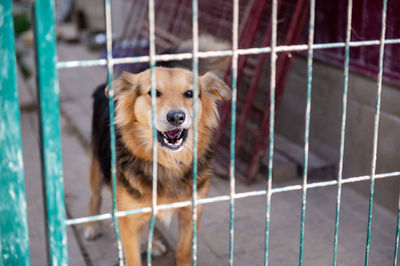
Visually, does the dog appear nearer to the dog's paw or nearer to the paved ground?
the paved ground

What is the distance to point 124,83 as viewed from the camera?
2.97 metres

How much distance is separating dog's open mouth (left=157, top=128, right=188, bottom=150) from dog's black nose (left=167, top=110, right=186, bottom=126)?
0.21 m

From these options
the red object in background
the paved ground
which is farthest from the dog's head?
the red object in background

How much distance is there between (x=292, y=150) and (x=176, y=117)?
2.76 m

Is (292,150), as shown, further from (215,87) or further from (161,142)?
(161,142)

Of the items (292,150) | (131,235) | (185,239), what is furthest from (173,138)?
(292,150)

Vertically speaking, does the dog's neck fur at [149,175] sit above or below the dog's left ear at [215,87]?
below

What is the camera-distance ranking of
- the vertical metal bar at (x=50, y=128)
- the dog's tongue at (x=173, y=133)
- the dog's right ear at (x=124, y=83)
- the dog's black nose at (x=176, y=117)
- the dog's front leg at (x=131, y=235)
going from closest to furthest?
the vertical metal bar at (x=50, y=128) < the dog's black nose at (x=176, y=117) < the dog's right ear at (x=124, y=83) < the dog's tongue at (x=173, y=133) < the dog's front leg at (x=131, y=235)

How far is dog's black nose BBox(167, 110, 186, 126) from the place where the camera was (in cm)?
276

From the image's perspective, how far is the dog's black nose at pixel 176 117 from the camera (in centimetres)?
276

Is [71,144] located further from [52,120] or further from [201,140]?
[52,120]

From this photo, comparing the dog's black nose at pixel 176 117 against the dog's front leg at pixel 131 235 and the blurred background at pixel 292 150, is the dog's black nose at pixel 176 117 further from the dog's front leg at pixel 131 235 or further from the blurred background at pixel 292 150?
the blurred background at pixel 292 150

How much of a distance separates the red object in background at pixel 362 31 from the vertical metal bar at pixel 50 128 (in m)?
2.69

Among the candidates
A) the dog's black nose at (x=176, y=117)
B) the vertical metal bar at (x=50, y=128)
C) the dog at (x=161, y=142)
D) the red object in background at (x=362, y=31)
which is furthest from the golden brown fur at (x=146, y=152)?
the red object in background at (x=362, y=31)
